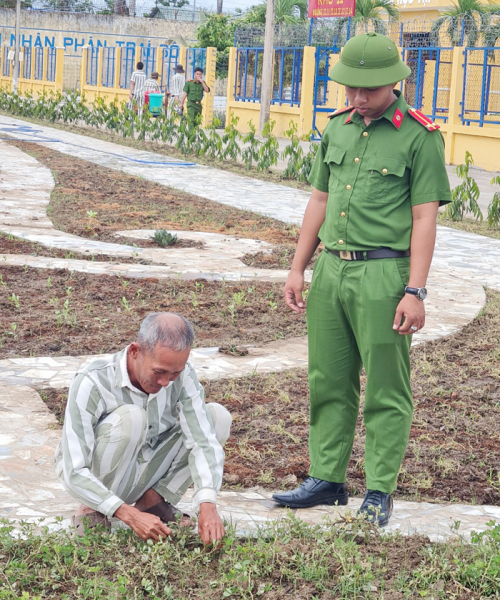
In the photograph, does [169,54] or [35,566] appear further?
[169,54]

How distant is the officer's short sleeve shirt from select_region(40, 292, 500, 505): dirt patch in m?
1.15

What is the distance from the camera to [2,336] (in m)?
5.98

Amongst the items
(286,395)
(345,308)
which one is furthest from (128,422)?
(286,395)

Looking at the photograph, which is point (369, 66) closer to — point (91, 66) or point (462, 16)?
point (462, 16)

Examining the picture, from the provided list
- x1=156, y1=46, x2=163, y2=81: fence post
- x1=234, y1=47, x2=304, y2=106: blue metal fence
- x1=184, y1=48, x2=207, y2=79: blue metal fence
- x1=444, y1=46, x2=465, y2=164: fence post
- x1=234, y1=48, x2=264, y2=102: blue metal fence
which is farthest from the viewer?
x1=156, y1=46, x2=163, y2=81: fence post

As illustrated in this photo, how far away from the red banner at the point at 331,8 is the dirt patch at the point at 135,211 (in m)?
10.6

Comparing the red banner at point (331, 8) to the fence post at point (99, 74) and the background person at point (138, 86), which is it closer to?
the background person at point (138, 86)

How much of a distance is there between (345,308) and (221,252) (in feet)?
18.7

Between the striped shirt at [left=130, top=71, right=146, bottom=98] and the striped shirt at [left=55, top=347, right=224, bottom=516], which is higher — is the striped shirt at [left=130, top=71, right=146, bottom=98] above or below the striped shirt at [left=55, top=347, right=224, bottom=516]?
above

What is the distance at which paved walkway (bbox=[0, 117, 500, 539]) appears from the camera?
3.62m

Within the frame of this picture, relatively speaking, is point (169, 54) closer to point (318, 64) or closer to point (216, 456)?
point (318, 64)

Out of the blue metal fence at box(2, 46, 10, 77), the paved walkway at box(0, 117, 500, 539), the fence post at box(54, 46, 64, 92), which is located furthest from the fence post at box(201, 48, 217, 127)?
the blue metal fence at box(2, 46, 10, 77)

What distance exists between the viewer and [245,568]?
2871mm

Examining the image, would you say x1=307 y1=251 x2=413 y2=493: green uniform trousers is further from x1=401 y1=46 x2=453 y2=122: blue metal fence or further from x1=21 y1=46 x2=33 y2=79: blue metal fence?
x1=21 y1=46 x2=33 y2=79: blue metal fence
